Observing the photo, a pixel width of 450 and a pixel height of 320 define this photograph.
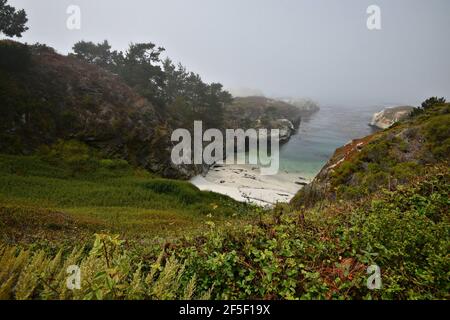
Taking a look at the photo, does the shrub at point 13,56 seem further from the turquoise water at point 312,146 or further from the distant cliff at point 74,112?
the turquoise water at point 312,146

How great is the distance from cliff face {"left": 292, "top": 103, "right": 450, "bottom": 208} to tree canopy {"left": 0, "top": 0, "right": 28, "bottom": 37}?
1777 inches

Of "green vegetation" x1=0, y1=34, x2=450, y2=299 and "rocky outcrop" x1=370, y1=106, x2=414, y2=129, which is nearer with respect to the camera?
"green vegetation" x1=0, y1=34, x2=450, y2=299

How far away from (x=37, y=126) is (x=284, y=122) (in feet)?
277

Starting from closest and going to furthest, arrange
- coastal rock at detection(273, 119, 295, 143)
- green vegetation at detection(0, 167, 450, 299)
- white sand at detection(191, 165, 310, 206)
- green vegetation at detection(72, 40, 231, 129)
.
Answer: green vegetation at detection(0, 167, 450, 299), white sand at detection(191, 165, 310, 206), green vegetation at detection(72, 40, 231, 129), coastal rock at detection(273, 119, 295, 143)

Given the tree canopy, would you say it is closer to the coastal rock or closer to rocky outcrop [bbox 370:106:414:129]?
the coastal rock

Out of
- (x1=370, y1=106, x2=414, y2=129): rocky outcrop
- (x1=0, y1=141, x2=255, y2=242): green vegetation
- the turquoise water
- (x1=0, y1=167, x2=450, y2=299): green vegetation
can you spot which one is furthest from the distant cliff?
(x1=370, y1=106, x2=414, y2=129): rocky outcrop

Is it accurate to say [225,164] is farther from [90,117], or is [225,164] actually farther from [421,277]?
[421,277]

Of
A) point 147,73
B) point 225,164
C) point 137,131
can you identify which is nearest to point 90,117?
point 137,131

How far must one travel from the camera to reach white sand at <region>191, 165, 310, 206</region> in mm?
41344

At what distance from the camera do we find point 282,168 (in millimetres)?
59812

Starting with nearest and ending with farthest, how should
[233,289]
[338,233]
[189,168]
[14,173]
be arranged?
1. [233,289]
2. [338,233]
3. [14,173]
4. [189,168]

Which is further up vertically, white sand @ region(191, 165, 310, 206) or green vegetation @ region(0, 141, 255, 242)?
green vegetation @ region(0, 141, 255, 242)

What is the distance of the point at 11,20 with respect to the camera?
4003 centimetres

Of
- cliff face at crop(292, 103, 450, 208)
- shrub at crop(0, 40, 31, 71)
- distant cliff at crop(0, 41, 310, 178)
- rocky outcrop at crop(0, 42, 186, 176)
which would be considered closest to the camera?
cliff face at crop(292, 103, 450, 208)
